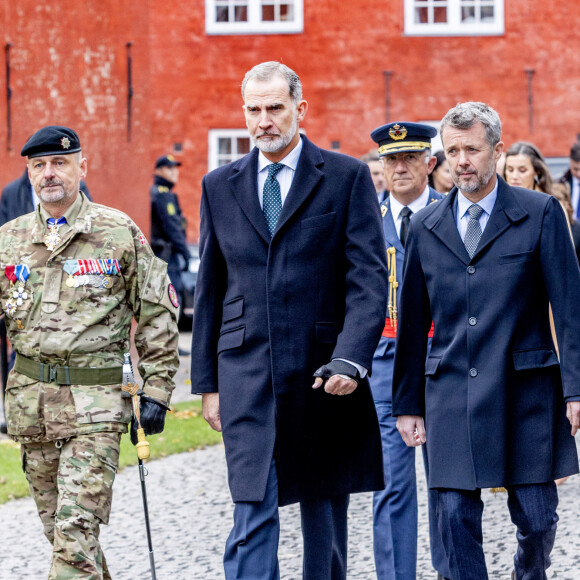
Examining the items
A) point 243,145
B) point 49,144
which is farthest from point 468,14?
point 49,144

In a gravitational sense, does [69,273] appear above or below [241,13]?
Result: below

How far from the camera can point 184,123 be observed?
25578mm

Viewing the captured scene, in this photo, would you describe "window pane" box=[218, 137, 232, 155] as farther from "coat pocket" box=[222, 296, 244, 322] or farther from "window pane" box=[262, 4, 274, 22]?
"coat pocket" box=[222, 296, 244, 322]

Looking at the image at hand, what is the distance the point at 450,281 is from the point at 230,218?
2.90 feet

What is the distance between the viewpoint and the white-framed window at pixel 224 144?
2564 centimetres

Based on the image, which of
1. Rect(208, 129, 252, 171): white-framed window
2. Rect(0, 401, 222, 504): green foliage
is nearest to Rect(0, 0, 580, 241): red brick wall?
Rect(208, 129, 252, 171): white-framed window

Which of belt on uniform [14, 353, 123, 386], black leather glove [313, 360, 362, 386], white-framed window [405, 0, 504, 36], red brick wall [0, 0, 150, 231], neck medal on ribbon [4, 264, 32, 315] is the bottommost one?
belt on uniform [14, 353, 123, 386]

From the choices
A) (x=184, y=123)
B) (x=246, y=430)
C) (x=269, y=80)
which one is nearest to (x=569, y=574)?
(x=246, y=430)

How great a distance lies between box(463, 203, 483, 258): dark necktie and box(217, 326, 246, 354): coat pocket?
0.92 metres

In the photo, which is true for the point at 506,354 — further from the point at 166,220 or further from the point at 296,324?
the point at 166,220

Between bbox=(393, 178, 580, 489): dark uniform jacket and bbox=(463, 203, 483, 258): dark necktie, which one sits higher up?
bbox=(463, 203, 483, 258): dark necktie

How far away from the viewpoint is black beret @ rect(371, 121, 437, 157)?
22.2 feet

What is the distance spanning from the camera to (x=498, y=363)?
5.12 m

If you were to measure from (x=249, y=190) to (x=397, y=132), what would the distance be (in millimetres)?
1657
